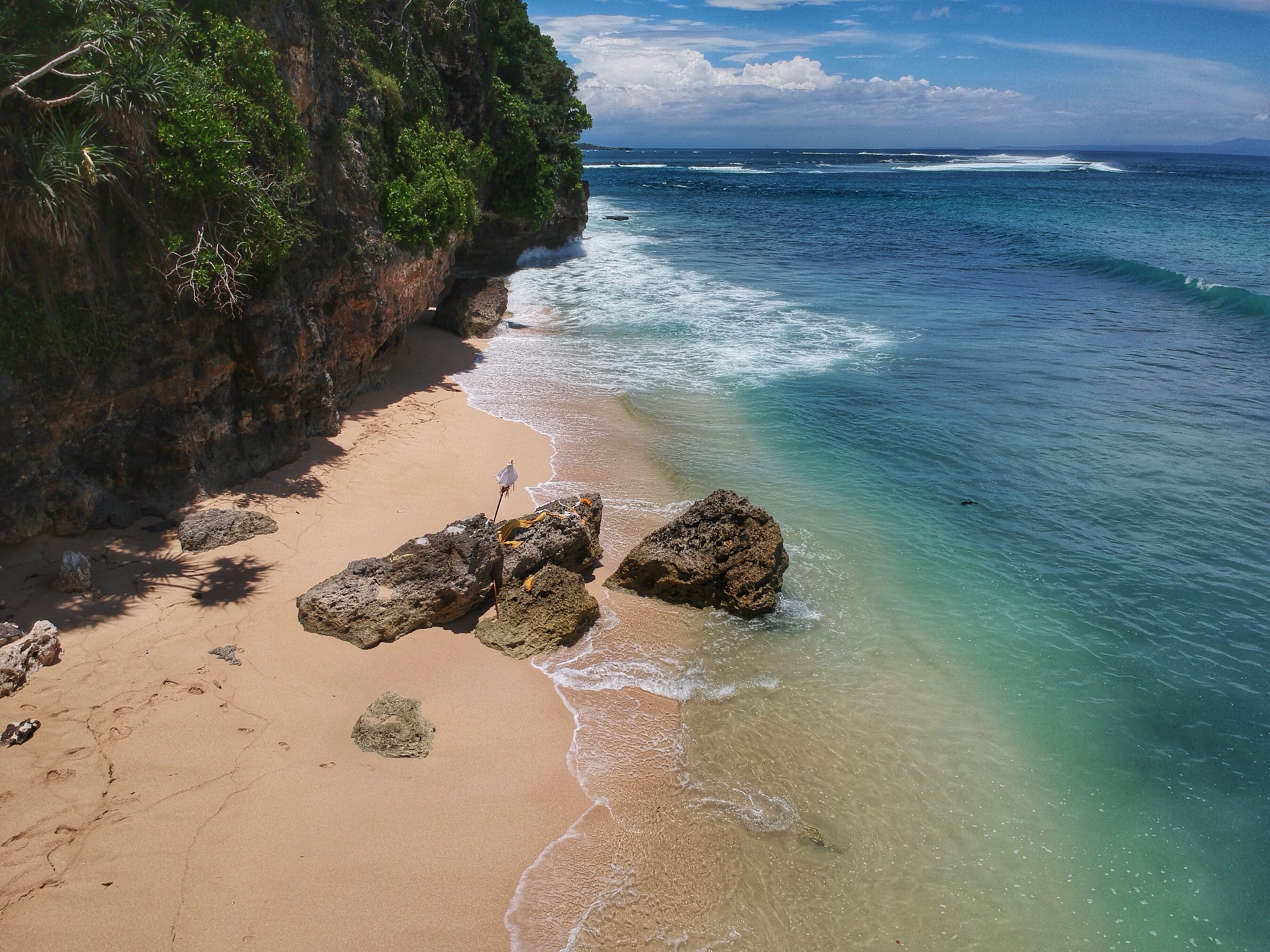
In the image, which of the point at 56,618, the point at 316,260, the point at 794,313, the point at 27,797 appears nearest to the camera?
the point at 27,797

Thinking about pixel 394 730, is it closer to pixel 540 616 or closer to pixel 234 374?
pixel 540 616

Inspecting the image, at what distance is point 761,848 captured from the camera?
7.21m

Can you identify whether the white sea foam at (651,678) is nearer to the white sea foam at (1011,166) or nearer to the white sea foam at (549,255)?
the white sea foam at (549,255)

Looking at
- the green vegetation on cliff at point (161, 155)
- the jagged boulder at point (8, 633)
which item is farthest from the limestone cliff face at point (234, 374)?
the jagged boulder at point (8, 633)

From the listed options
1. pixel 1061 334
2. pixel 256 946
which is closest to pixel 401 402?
pixel 256 946

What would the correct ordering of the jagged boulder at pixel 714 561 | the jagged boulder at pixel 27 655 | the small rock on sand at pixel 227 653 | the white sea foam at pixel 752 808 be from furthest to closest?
the jagged boulder at pixel 714 561 < the small rock on sand at pixel 227 653 < the jagged boulder at pixel 27 655 < the white sea foam at pixel 752 808

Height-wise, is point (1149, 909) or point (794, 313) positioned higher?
point (794, 313)

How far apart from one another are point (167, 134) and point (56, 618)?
228 inches

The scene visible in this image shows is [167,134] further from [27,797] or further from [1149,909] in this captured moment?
[1149,909]

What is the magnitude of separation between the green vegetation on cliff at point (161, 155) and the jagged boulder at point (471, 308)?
5552 mm

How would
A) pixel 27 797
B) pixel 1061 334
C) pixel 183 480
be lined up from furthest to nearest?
pixel 1061 334 < pixel 183 480 < pixel 27 797

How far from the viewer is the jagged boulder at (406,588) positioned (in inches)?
360

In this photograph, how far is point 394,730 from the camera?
780 centimetres

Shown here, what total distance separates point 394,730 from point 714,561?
4.44 m
